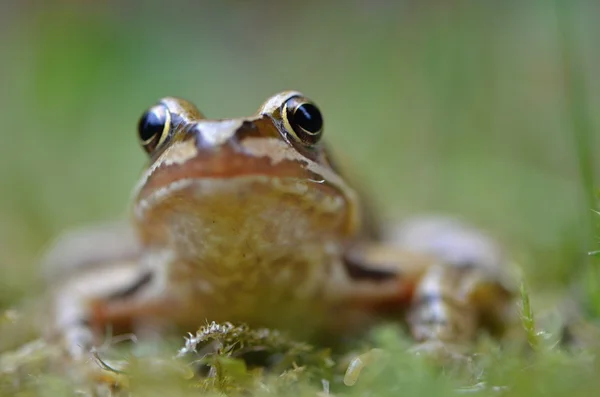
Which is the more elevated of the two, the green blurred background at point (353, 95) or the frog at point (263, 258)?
the green blurred background at point (353, 95)

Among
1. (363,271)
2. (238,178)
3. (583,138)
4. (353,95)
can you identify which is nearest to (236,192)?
(238,178)

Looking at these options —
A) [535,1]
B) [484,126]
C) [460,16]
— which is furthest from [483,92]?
[535,1]

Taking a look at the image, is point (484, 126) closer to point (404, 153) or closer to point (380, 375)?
point (404, 153)

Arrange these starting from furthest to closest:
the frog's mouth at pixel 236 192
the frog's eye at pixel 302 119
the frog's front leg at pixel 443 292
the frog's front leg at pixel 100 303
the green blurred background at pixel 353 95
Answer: the green blurred background at pixel 353 95
the frog's front leg at pixel 100 303
the frog's front leg at pixel 443 292
the frog's eye at pixel 302 119
the frog's mouth at pixel 236 192

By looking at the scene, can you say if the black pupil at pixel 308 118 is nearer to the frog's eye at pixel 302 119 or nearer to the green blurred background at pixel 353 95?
the frog's eye at pixel 302 119

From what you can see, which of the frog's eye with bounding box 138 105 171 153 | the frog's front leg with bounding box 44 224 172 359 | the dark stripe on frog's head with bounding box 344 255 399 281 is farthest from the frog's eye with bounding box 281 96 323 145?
the frog's front leg with bounding box 44 224 172 359

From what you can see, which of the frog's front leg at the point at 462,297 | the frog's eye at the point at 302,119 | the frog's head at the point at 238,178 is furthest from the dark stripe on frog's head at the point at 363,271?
the frog's eye at the point at 302,119

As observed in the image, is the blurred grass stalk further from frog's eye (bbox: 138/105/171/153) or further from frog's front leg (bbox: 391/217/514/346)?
frog's eye (bbox: 138/105/171/153)
